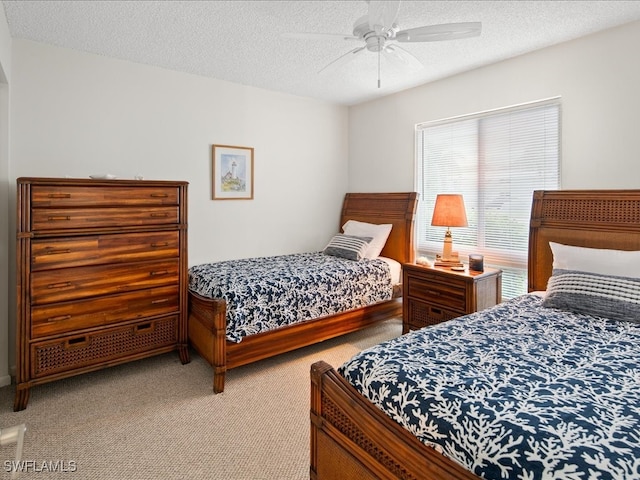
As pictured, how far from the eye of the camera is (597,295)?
7.24 feet

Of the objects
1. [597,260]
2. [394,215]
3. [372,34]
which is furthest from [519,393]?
[394,215]

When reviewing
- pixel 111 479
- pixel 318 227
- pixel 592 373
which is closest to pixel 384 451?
pixel 592 373

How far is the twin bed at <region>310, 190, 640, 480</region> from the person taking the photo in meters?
1.09

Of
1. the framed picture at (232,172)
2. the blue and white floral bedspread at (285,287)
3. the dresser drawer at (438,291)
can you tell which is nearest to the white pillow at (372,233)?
the blue and white floral bedspread at (285,287)

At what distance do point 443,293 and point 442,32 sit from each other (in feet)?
6.71

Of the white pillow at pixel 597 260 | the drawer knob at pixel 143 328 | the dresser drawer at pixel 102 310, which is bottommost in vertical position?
the drawer knob at pixel 143 328

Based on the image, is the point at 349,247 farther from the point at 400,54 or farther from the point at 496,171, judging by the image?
the point at 400,54

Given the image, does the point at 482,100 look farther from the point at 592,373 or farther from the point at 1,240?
the point at 1,240

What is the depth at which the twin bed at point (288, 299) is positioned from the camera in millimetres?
2840

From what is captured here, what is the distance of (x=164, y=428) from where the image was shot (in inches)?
91.4

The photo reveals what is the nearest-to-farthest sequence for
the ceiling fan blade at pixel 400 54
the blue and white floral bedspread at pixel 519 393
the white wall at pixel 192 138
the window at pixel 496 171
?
the blue and white floral bedspread at pixel 519 393
the ceiling fan blade at pixel 400 54
the white wall at pixel 192 138
the window at pixel 496 171

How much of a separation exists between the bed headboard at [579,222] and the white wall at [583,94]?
14 centimetres

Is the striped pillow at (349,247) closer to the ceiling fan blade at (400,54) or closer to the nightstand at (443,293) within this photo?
the nightstand at (443,293)

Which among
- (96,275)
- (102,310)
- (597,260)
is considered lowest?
(102,310)
